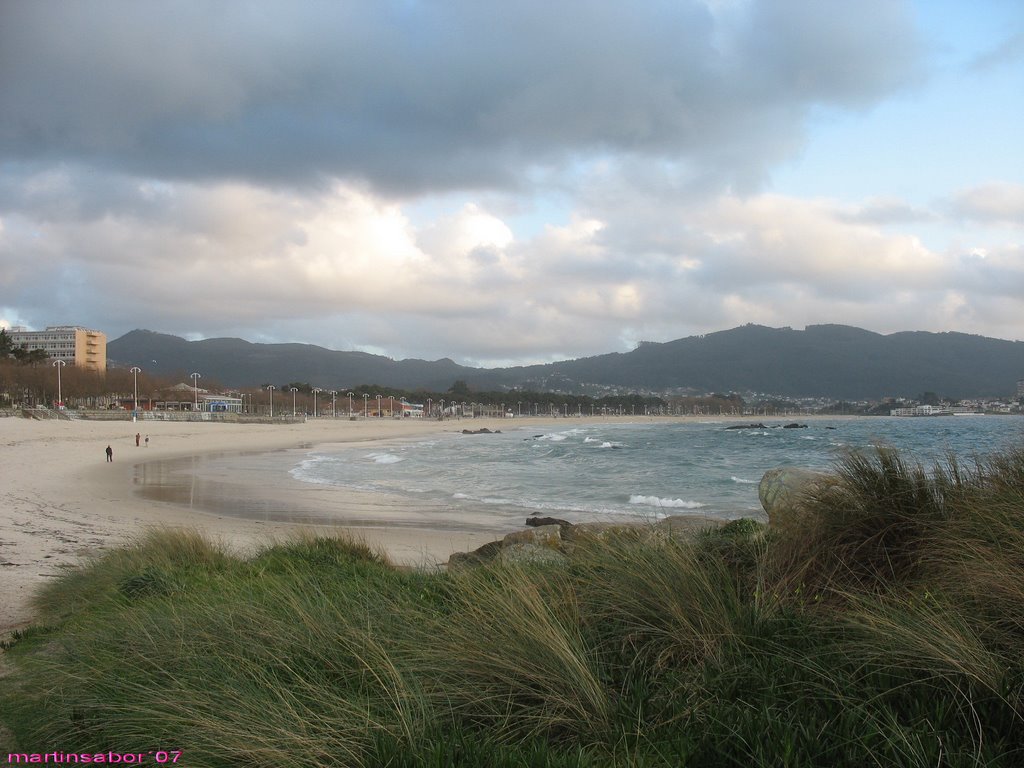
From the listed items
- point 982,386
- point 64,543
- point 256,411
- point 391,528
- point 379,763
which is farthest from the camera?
point 982,386

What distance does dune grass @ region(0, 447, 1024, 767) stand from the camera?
8.97 feet

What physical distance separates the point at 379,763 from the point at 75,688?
2.13 metres

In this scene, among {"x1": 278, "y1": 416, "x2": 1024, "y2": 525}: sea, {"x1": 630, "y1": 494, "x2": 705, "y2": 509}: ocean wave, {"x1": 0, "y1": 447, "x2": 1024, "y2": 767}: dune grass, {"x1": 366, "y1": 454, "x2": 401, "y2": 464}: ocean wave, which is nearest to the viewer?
{"x1": 0, "y1": 447, "x2": 1024, "y2": 767}: dune grass

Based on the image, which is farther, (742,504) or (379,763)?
(742,504)

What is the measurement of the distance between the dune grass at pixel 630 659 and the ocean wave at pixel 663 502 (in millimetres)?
15231

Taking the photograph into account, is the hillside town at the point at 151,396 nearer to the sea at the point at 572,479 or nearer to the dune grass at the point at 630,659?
the sea at the point at 572,479

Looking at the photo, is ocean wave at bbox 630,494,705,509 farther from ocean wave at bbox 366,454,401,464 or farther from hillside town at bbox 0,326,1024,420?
hillside town at bbox 0,326,1024,420

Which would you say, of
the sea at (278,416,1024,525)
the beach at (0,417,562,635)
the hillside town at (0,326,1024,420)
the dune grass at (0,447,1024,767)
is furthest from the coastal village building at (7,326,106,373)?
the dune grass at (0,447,1024,767)

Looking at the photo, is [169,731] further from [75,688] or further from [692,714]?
[692,714]

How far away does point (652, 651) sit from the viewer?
360 cm

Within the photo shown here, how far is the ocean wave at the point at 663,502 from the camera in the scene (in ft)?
65.7

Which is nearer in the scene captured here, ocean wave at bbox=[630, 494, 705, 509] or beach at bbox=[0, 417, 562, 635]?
beach at bbox=[0, 417, 562, 635]

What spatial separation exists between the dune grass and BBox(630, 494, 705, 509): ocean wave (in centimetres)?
1523

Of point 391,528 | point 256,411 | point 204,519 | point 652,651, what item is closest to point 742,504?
point 391,528
